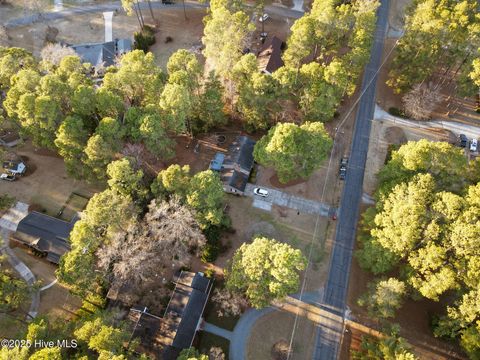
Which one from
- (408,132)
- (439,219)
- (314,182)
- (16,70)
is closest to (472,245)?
(439,219)

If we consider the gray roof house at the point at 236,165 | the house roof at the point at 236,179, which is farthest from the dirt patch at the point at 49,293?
the house roof at the point at 236,179

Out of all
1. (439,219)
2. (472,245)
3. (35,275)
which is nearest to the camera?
(472,245)

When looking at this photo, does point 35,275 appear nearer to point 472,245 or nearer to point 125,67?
point 125,67

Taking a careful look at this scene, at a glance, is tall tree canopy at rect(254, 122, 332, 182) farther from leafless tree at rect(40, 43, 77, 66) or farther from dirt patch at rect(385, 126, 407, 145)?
leafless tree at rect(40, 43, 77, 66)

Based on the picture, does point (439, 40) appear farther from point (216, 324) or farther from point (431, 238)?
point (216, 324)

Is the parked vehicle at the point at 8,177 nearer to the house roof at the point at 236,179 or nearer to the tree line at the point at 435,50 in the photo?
the house roof at the point at 236,179
